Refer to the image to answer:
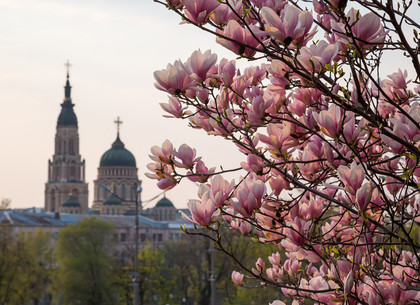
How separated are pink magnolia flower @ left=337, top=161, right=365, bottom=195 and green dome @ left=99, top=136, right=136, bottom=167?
132m

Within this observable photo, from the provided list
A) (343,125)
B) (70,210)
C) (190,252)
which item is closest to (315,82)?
(343,125)

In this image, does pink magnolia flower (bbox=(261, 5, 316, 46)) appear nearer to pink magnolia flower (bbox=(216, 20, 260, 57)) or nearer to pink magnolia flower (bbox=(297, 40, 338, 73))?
pink magnolia flower (bbox=(297, 40, 338, 73))

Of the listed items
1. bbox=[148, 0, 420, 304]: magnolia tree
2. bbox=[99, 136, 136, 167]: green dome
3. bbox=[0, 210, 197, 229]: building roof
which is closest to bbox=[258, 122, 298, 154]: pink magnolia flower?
bbox=[148, 0, 420, 304]: magnolia tree

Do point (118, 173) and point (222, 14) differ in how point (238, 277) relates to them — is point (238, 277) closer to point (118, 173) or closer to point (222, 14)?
point (222, 14)

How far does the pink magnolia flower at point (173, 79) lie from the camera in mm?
3744

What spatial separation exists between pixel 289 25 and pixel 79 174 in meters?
132

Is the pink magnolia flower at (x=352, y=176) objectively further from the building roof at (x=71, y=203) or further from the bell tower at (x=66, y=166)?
the bell tower at (x=66, y=166)

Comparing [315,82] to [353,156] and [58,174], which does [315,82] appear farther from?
[58,174]

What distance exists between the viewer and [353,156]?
384cm

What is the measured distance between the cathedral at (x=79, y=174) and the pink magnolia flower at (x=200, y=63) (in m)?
125

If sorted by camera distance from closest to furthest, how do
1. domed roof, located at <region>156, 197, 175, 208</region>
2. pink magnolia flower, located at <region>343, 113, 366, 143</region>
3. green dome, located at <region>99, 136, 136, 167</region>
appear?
pink magnolia flower, located at <region>343, 113, 366, 143</region>
green dome, located at <region>99, 136, 136, 167</region>
domed roof, located at <region>156, 197, 175, 208</region>

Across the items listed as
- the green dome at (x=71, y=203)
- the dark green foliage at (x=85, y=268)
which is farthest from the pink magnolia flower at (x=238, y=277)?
the green dome at (x=71, y=203)

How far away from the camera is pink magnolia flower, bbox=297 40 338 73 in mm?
3438

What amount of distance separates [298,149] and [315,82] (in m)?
1.37
